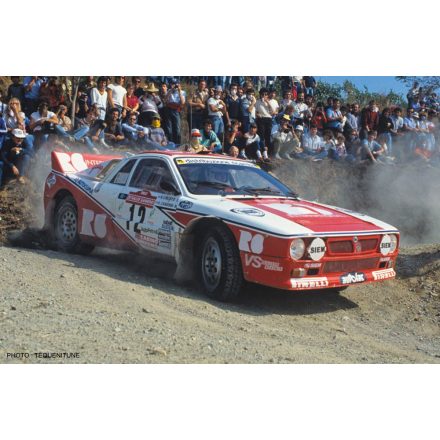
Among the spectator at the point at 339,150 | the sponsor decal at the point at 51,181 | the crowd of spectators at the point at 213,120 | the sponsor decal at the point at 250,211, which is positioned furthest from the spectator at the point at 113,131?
the sponsor decal at the point at 250,211

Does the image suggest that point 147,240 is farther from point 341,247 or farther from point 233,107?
point 233,107

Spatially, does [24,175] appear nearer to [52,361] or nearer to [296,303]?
[296,303]

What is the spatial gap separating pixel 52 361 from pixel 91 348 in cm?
36

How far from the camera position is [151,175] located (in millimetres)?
7734

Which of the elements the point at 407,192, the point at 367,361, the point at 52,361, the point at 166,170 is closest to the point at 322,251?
the point at 367,361

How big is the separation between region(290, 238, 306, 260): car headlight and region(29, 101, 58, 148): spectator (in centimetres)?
623

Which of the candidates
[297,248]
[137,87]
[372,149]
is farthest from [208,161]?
[372,149]

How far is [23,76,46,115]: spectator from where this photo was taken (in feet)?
32.9

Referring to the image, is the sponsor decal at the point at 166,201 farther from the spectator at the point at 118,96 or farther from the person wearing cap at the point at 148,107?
the person wearing cap at the point at 148,107

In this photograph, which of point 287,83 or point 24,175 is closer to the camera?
point 24,175

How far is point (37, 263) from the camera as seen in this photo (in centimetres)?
732

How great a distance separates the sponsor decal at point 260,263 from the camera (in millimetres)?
6027

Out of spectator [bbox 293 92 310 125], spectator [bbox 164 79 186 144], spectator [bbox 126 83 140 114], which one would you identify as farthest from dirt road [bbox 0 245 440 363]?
spectator [bbox 293 92 310 125]

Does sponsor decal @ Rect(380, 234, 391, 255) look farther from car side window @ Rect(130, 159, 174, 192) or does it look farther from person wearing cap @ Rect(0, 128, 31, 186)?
person wearing cap @ Rect(0, 128, 31, 186)
